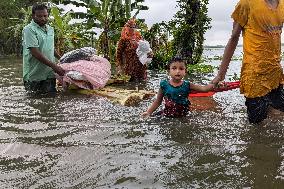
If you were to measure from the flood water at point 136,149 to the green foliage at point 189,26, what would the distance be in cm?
831

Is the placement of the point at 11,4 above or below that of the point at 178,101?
above

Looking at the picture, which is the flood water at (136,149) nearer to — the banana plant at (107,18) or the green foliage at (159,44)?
the banana plant at (107,18)

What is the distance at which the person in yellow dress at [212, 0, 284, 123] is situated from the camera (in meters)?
3.98

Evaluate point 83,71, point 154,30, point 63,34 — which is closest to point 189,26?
point 154,30

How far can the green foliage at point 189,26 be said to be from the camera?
13.8 metres

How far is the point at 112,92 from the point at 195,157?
3.85 m

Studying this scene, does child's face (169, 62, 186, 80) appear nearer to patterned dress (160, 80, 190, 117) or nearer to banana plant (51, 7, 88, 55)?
patterned dress (160, 80, 190, 117)

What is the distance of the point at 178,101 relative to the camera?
5.15 metres

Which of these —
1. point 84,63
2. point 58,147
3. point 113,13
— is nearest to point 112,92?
point 84,63

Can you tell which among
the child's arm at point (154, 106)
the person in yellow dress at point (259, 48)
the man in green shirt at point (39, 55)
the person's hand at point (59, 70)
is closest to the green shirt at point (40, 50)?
the man in green shirt at point (39, 55)

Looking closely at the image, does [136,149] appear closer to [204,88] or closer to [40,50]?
[204,88]

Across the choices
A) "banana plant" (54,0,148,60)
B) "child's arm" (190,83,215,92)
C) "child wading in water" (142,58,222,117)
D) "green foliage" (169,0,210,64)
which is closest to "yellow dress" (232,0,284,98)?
"child's arm" (190,83,215,92)

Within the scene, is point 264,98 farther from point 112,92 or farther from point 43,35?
point 43,35

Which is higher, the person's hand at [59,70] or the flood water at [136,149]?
the person's hand at [59,70]
